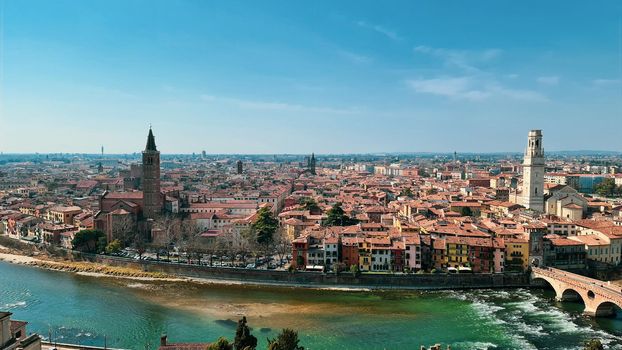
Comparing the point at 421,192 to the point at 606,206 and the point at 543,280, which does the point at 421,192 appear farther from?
the point at 543,280

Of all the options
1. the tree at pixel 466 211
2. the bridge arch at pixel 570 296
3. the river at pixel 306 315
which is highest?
the tree at pixel 466 211

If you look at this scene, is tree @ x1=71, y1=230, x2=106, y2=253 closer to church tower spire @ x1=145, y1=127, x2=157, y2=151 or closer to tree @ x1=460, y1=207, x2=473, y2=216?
church tower spire @ x1=145, y1=127, x2=157, y2=151

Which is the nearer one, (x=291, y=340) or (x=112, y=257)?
(x=291, y=340)

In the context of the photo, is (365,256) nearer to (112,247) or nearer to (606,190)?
(112,247)

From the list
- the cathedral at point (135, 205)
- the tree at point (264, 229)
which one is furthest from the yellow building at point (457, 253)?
the cathedral at point (135, 205)

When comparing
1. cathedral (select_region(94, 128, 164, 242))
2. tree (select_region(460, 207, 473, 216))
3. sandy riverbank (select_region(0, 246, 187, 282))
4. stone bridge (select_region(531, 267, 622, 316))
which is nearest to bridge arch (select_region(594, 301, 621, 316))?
stone bridge (select_region(531, 267, 622, 316))

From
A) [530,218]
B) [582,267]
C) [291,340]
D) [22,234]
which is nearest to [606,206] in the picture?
[530,218]

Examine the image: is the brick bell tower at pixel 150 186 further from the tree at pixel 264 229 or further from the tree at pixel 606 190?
the tree at pixel 606 190
